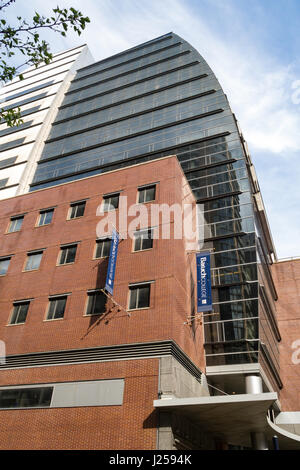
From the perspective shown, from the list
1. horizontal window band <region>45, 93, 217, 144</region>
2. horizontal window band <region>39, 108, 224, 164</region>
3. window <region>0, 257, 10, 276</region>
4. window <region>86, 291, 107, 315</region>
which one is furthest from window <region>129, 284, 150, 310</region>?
horizontal window band <region>45, 93, 217, 144</region>

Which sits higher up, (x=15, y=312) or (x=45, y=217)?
(x=45, y=217)

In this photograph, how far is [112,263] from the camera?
21.9m

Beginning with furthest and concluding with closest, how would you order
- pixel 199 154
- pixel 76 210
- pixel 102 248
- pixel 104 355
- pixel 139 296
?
1. pixel 199 154
2. pixel 76 210
3. pixel 102 248
4. pixel 139 296
5. pixel 104 355

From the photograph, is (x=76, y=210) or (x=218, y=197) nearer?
(x=76, y=210)

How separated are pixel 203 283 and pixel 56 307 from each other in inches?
389

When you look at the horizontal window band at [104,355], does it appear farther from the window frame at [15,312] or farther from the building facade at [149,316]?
the window frame at [15,312]

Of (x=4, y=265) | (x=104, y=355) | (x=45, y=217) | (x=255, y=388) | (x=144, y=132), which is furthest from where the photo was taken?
(x=144, y=132)

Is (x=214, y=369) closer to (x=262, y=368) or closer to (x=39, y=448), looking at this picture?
(x=262, y=368)

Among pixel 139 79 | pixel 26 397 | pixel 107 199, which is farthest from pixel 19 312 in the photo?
pixel 139 79

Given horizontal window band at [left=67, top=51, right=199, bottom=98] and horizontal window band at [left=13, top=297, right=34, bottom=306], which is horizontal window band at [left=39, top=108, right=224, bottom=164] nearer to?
horizontal window band at [left=67, top=51, right=199, bottom=98]

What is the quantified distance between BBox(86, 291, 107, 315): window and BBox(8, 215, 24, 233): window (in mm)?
10753

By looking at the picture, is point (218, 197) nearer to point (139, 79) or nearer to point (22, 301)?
point (22, 301)

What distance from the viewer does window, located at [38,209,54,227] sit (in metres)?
28.1

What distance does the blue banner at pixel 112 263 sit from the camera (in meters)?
20.9
